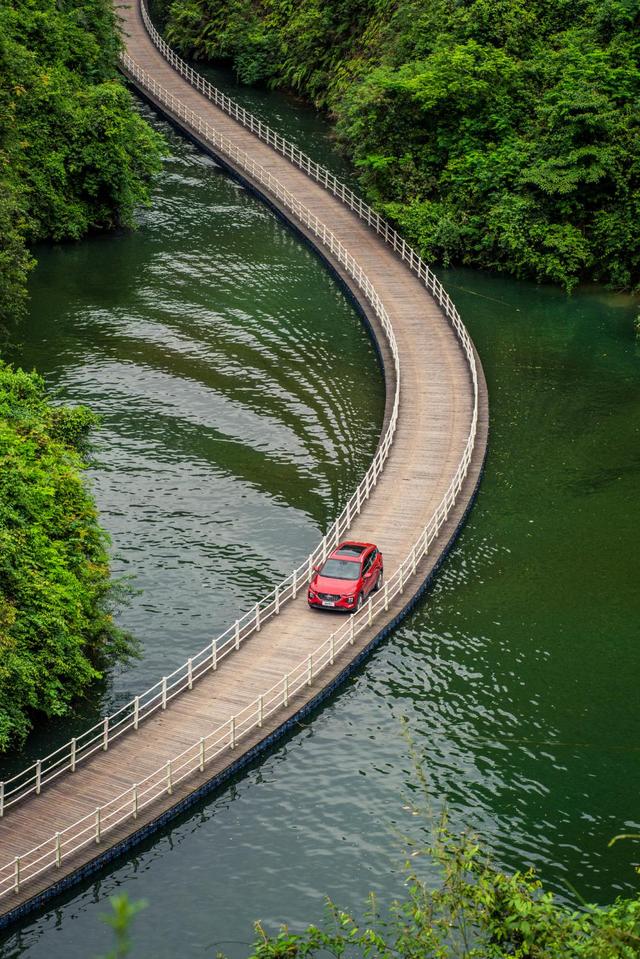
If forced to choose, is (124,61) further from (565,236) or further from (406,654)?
(406,654)

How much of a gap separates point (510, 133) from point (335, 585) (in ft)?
138

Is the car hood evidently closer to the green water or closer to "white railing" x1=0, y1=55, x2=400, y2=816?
"white railing" x1=0, y1=55, x2=400, y2=816

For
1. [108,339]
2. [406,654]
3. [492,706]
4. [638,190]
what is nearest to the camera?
[492,706]

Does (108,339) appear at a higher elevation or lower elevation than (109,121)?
lower

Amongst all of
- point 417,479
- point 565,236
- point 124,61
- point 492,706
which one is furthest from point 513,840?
point 124,61

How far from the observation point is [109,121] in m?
73.5

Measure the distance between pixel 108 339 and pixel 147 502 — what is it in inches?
631

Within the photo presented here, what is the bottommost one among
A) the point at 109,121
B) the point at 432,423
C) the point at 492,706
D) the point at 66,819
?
the point at 66,819

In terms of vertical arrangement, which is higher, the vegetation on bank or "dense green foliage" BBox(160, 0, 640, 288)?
"dense green foliage" BBox(160, 0, 640, 288)

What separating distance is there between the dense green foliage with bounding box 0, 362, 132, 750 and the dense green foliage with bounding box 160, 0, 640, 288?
3666 cm

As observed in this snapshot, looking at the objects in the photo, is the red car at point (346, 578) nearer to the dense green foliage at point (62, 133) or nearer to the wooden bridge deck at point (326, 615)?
the wooden bridge deck at point (326, 615)

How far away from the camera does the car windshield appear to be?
42.2 m

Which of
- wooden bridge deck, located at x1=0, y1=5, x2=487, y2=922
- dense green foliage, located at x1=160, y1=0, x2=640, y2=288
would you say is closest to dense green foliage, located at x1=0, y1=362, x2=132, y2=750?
wooden bridge deck, located at x1=0, y1=5, x2=487, y2=922

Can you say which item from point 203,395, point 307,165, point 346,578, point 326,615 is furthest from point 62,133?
point 326,615
